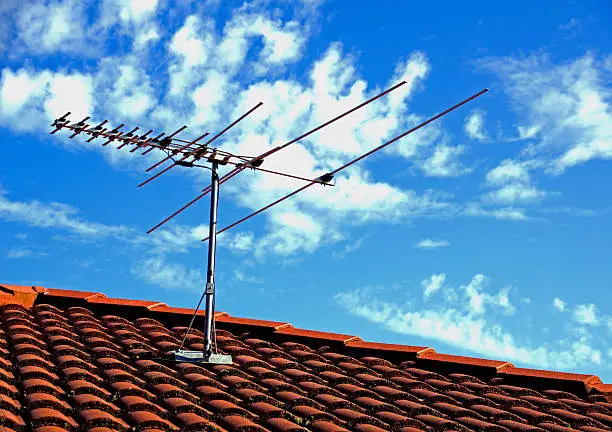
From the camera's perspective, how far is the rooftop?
6.01m

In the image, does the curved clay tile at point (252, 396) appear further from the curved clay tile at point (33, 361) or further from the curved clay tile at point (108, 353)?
the curved clay tile at point (33, 361)

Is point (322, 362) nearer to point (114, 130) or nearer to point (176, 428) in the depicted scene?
point (176, 428)

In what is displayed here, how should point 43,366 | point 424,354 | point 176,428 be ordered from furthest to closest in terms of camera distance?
point 424,354 → point 43,366 → point 176,428

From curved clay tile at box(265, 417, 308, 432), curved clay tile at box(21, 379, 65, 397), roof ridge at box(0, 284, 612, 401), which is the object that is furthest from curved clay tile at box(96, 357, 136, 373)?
roof ridge at box(0, 284, 612, 401)

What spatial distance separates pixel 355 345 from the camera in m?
8.62

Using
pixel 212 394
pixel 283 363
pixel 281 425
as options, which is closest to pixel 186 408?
pixel 212 394

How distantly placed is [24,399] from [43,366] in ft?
3.16

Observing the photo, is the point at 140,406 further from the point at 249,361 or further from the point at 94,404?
the point at 249,361

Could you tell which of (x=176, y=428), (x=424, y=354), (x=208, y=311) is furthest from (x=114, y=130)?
(x=424, y=354)

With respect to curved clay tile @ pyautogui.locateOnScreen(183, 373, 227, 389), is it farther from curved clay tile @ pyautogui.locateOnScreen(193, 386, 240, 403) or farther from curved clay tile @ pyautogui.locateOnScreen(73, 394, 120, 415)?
curved clay tile @ pyautogui.locateOnScreen(73, 394, 120, 415)

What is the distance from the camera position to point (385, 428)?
6.04 m

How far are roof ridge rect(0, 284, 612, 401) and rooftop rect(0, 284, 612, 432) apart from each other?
14 mm

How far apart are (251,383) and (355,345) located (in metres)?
1.92

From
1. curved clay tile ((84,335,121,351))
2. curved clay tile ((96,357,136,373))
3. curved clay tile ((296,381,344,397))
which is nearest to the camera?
curved clay tile ((296,381,344,397))
